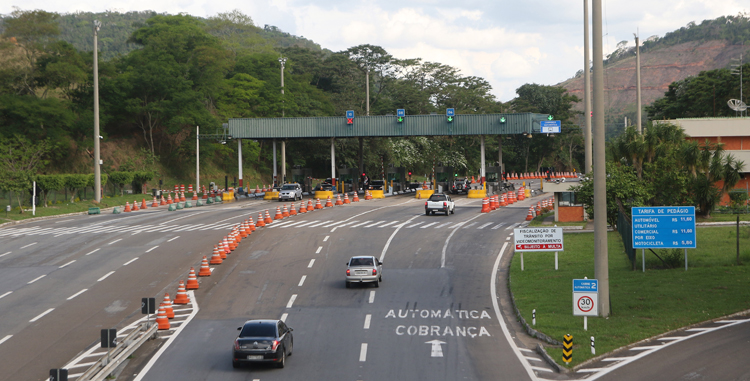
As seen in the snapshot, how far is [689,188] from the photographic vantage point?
129 ft

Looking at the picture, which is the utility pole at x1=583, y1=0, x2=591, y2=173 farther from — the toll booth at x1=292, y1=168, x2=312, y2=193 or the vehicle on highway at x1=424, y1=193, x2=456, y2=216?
the toll booth at x1=292, y1=168, x2=312, y2=193

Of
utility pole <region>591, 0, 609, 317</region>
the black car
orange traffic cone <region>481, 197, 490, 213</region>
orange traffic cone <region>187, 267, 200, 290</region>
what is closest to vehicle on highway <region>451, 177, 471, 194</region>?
orange traffic cone <region>481, 197, 490, 213</region>

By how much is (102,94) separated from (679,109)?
7474 centimetres

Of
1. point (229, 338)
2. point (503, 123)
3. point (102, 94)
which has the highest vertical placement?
point (102, 94)

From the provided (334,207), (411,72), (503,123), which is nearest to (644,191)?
(334,207)

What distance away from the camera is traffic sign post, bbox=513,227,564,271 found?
3006cm

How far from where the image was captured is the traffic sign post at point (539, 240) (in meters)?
30.1

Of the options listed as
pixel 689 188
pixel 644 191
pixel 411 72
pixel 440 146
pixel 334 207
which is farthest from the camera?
pixel 411 72

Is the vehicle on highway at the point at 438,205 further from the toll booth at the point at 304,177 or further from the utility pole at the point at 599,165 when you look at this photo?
the utility pole at the point at 599,165

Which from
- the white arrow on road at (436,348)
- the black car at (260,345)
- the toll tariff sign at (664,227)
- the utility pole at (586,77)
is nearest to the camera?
the black car at (260,345)

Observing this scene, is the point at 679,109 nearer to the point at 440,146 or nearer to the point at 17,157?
the point at 440,146

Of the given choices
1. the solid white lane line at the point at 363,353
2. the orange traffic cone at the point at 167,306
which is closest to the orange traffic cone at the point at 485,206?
the orange traffic cone at the point at 167,306

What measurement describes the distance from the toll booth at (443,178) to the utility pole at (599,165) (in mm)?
54792

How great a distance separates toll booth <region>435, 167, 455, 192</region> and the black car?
59.2 m
